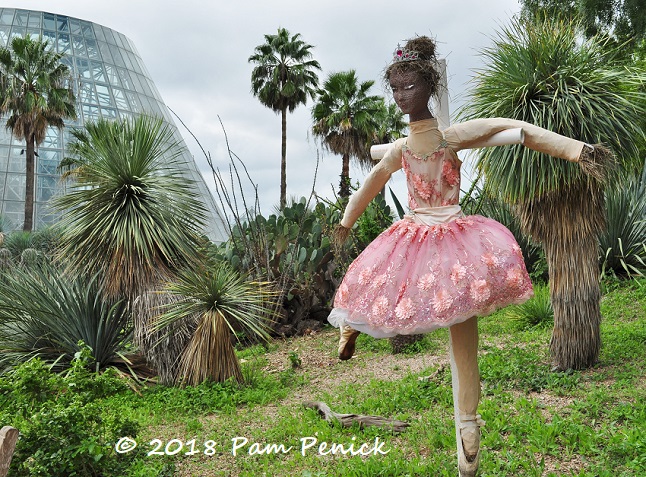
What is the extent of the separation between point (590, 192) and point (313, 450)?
3726 millimetres

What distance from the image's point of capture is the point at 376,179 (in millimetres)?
3479

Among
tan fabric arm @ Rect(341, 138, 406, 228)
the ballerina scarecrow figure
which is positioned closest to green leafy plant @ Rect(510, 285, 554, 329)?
tan fabric arm @ Rect(341, 138, 406, 228)

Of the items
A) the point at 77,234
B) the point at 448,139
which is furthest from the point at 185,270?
the point at 448,139

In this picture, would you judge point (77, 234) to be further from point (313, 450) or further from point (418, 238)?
point (418, 238)

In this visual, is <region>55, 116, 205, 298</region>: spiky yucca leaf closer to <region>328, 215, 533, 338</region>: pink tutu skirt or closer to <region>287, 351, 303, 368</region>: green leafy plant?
<region>287, 351, 303, 368</region>: green leafy plant

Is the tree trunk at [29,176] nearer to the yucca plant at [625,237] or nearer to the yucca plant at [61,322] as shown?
the yucca plant at [61,322]

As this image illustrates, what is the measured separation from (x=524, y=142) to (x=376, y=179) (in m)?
Answer: 0.82

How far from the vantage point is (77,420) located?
177 inches

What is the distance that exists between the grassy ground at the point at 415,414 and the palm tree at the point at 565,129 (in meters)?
0.67

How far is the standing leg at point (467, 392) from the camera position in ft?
9.95

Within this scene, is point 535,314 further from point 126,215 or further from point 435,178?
point 435,178

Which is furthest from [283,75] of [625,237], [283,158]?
[625,237]

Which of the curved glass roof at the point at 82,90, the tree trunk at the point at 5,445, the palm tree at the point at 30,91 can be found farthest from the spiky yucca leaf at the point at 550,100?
the curved glass roof at the point at 82,90

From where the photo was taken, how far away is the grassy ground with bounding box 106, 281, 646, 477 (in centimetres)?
451
